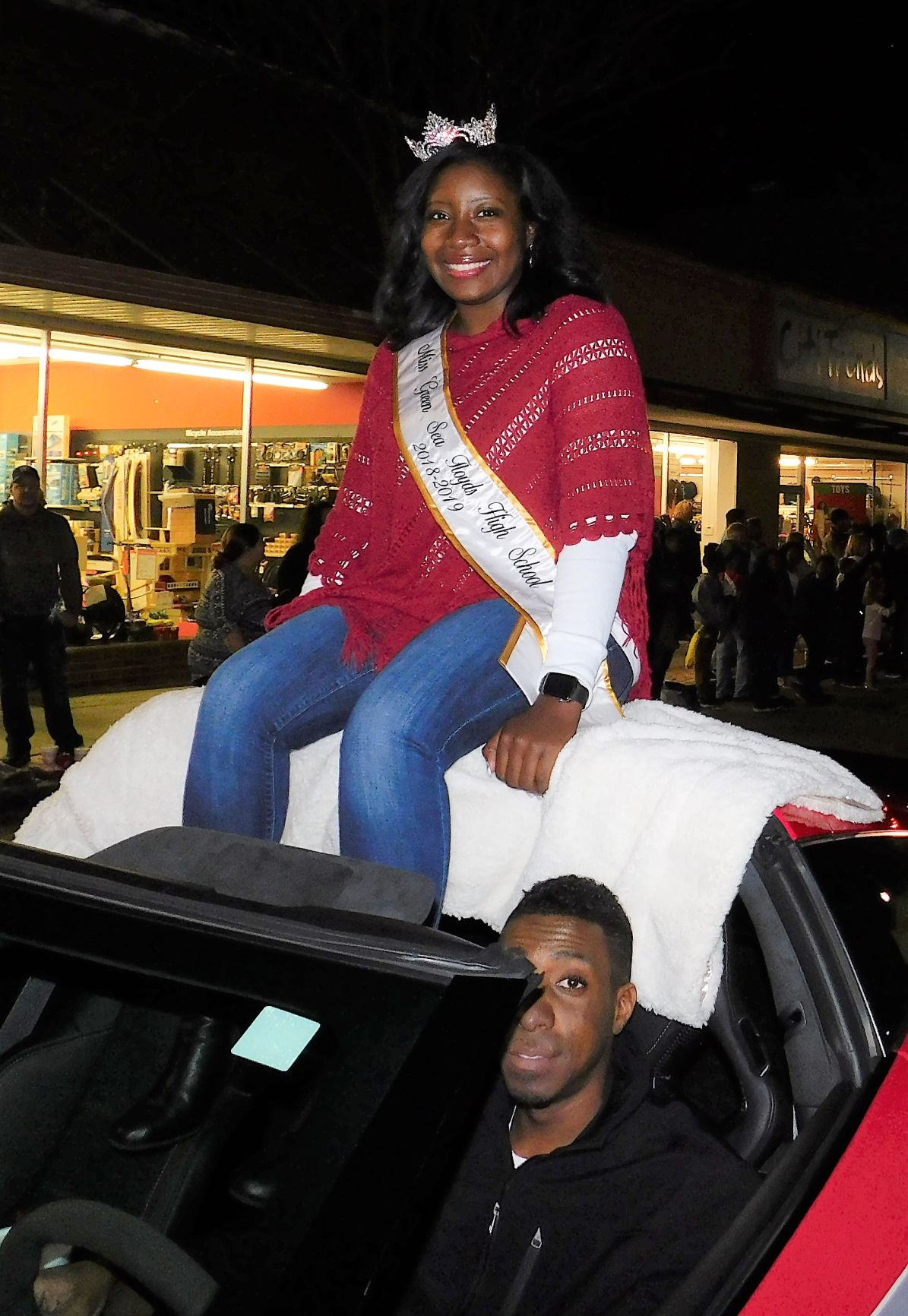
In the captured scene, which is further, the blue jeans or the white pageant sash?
the white pageant sash

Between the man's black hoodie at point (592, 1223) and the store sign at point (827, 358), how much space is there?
19051 millimetres

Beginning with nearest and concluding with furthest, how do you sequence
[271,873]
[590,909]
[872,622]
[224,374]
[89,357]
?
[271,873] → [590,909] → [89,357] → [224,374] → [872,622]

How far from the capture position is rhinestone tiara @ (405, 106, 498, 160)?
2646 mm

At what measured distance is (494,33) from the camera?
10062 millimetres

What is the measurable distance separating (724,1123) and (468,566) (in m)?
1.13

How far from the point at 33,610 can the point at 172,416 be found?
4219 mm

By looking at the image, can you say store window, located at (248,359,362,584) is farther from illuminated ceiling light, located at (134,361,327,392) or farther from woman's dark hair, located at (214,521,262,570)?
woman's dark hair, located at (214,521,262,570)

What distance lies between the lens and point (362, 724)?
2.25m

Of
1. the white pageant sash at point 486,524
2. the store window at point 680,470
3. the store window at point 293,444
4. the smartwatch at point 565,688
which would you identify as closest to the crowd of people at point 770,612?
the store window at point 680,470

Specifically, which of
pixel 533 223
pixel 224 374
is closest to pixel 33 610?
pixel 224 374

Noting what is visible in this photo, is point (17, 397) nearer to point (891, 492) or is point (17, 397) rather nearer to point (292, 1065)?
point (292, 1065)

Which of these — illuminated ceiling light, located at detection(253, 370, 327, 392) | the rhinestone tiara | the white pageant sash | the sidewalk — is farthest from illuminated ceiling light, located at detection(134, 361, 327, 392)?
the white pageant sash

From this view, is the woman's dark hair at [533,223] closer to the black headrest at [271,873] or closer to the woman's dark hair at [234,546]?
the black headrest at [271,873]

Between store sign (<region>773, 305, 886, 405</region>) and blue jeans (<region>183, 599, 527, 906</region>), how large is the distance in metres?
18.5
